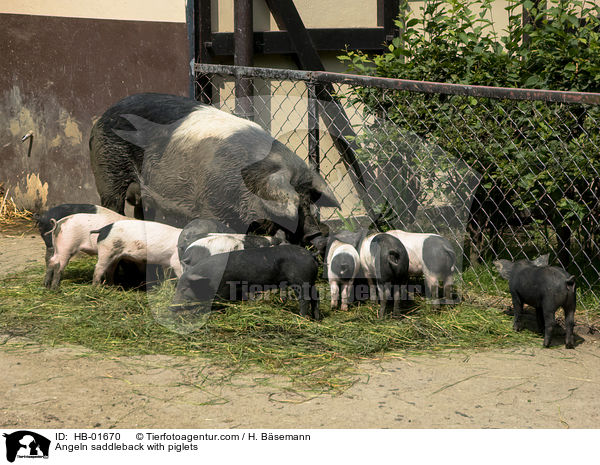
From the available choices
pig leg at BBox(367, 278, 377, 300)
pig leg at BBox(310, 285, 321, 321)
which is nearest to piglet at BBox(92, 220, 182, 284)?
pig leg at BBox(310, 285, 321, 321)

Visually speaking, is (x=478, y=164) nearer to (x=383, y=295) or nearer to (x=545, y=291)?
(x=383, y=295)

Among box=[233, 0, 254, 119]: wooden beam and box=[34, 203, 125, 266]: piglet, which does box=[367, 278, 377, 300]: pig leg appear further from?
box=[233, 0, 254, 119]: wooden beam

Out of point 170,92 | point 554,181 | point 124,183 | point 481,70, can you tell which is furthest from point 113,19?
point 554,181

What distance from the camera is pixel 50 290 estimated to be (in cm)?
514

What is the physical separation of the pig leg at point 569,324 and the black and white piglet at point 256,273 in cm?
138

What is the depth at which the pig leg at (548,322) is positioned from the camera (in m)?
4.07

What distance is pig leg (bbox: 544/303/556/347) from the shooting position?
13.4ft

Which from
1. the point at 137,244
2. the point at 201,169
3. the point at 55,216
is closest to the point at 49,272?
the point at 55,216

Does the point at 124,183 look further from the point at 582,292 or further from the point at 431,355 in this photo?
the point at 582,292

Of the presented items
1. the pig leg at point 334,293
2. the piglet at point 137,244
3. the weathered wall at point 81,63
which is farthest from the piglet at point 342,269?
the weathered wall at point 81,63

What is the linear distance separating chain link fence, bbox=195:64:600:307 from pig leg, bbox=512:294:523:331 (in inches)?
13.1
